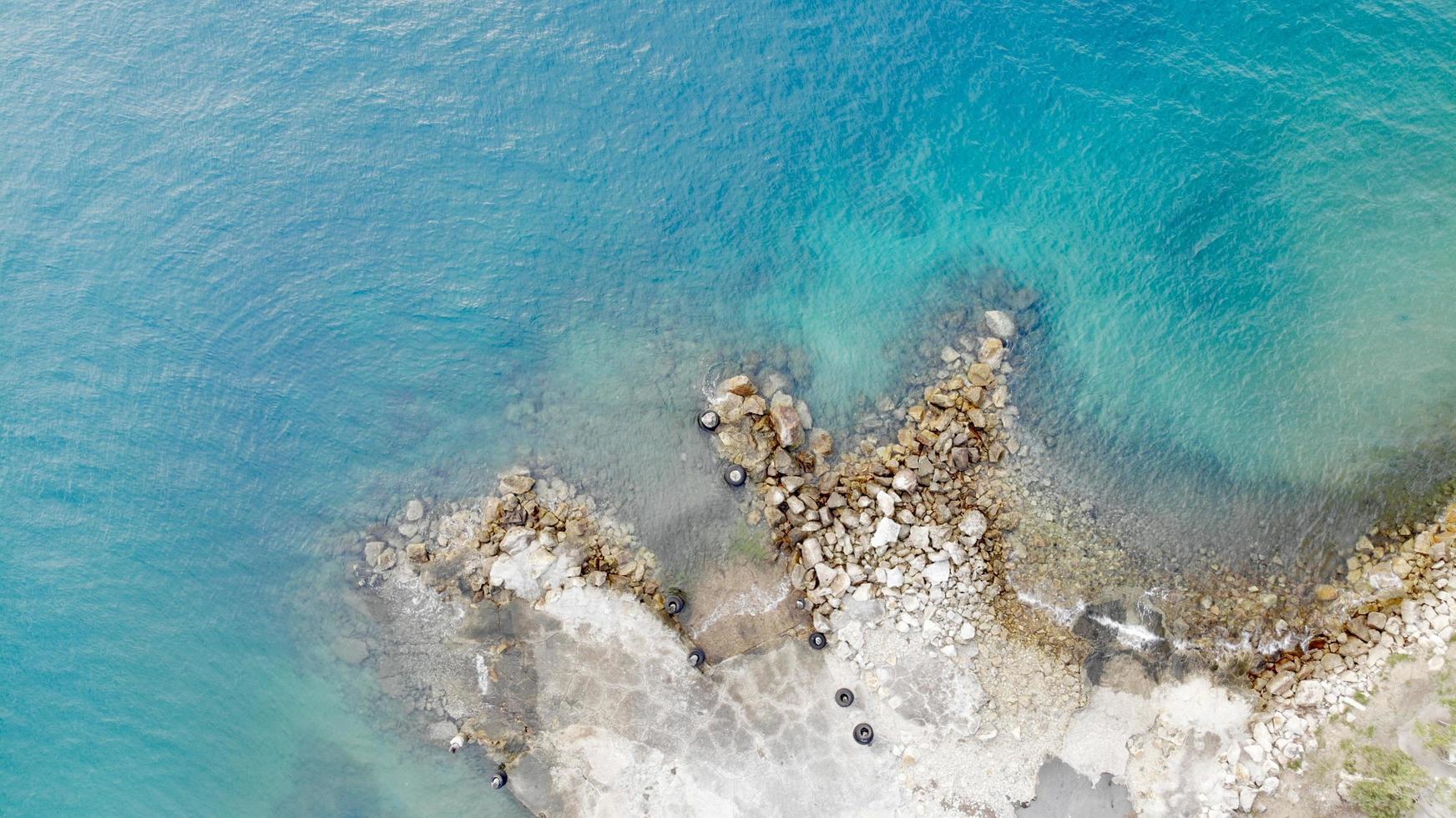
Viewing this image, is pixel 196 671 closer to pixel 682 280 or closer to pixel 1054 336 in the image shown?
pixel 682 280

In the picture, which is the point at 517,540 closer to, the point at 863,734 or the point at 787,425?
the point at 787,425

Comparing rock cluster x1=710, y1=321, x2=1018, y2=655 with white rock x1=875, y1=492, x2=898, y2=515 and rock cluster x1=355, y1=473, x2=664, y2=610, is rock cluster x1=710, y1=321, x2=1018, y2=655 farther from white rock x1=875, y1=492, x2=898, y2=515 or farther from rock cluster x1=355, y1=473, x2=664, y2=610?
rock cluster x1=355, y1=473, x2=664, y2=610

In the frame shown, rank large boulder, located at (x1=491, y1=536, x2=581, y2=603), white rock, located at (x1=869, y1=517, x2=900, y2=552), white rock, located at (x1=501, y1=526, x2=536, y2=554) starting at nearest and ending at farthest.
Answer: white rock, located at (x1=869, y1=517, x2=900, y2=552) → large boulder, located at (x1=491, y1=536, x2=581, y2=603) → white rock, located at (x1=501, y1=526, x2=536, y2=554)

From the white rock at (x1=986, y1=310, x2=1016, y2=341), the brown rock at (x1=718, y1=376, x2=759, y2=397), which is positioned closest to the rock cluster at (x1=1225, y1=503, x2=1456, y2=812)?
the white rock at (x1=986, y1=310, x2=1016, y2=341)

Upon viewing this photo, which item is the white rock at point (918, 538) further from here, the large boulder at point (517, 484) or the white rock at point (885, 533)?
the large boulder at point (517, 484)

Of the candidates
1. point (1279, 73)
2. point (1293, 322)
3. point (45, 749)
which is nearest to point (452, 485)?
point (45, 749)

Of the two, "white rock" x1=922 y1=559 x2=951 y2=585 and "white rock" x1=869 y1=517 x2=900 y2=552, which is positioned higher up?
"white rock" x1=869 y1=517 x2=900 y2=552

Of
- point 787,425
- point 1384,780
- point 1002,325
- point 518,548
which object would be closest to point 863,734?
point 787,425
